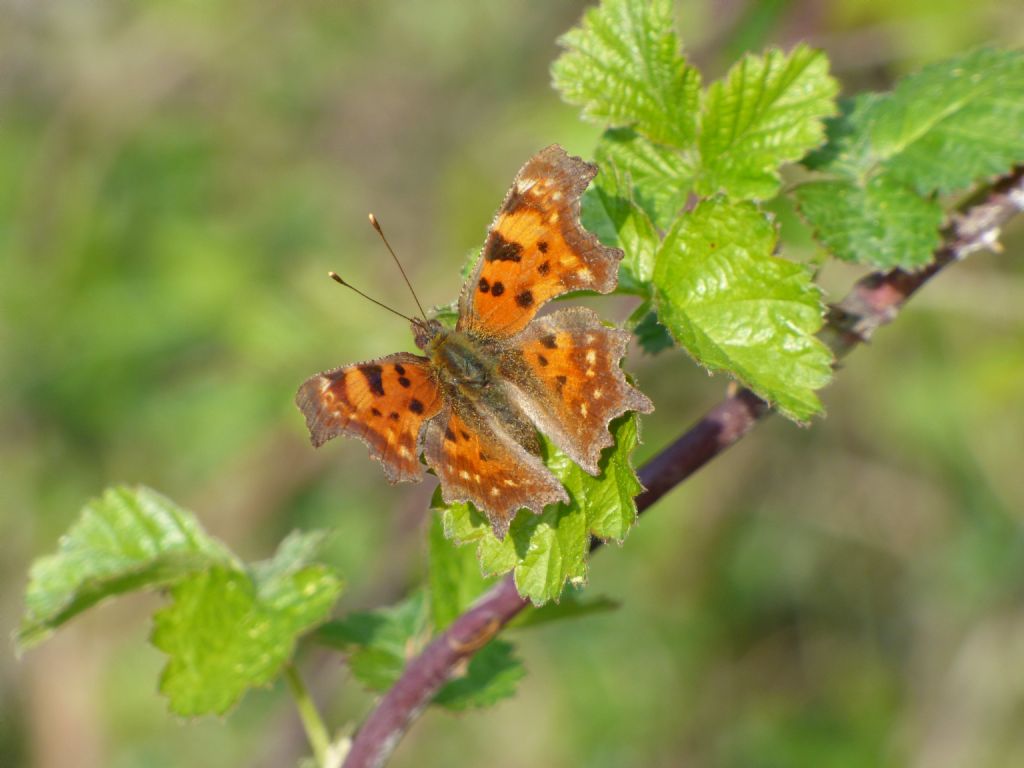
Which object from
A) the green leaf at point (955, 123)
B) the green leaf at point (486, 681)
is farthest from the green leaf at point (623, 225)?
the green leaf at point (486, 681)

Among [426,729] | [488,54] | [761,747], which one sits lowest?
[761,747]

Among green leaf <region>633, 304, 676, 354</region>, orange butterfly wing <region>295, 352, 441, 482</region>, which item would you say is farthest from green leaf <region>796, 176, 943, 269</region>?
orange butterfly wing <region>295, 352, 441, 482</region>

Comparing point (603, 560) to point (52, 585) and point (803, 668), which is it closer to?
point (803, 668)

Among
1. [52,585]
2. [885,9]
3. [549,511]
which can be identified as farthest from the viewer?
[885,9]

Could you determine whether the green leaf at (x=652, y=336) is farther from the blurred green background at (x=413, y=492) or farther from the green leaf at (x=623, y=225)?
the blurred green background at (x=413, y=492)

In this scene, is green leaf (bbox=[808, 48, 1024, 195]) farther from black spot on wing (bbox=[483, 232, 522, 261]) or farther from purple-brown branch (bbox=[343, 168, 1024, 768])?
black spot on wing (bbox=[483, 232, 522, 261])

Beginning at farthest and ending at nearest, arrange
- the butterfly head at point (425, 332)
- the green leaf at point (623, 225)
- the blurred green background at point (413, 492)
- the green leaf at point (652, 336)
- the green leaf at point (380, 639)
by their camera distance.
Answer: the blurred green background at point (413, 492), the butterfly head at point (425, 332), the green leaf at point (380, 639), the green leaf at point (652, 336), the green leaf at point (623, 225)

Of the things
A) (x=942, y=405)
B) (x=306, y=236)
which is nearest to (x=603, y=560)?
(x=942, y=405)
